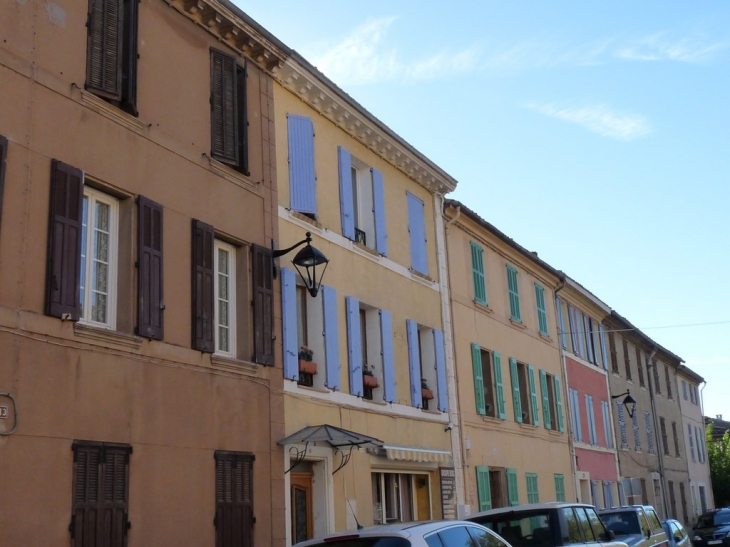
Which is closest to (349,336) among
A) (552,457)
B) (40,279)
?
(40,279)

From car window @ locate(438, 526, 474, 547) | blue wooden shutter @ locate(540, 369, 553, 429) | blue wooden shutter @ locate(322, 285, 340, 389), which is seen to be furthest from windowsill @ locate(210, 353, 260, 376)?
blue wooden shutter @ locate(540, 369, 553, 429)

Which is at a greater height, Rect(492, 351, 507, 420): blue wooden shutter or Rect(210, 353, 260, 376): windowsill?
Rect(492, 351, 507, 420): blue wooden shutter

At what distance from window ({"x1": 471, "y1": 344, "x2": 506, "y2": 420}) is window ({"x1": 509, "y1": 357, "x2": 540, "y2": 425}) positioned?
0.99m

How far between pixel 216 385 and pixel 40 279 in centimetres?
315

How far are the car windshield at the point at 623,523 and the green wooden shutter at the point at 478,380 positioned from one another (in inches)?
167

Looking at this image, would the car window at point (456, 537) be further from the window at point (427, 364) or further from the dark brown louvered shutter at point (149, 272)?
the window at point (427, 364)

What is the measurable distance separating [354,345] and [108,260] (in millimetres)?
5585

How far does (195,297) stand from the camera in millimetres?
12008

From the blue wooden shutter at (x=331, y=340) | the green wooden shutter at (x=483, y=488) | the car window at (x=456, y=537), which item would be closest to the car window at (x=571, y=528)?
the car window at (x=456, y=537)

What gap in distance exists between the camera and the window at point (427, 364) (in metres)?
17.8

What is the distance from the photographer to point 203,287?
1226cm

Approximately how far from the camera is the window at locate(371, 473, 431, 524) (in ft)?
53.0

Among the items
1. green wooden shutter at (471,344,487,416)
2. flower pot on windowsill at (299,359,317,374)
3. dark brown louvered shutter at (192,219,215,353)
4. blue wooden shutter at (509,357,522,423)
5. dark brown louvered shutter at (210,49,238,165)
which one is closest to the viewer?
dark brown louvered shutter at (192,219,215,353)

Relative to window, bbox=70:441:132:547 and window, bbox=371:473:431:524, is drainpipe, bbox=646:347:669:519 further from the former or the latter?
window, bbox=70:441:132:547
